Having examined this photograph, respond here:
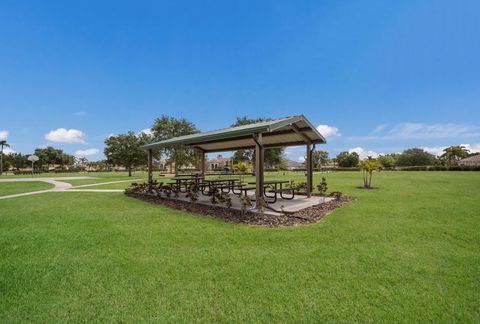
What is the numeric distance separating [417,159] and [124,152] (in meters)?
78.2

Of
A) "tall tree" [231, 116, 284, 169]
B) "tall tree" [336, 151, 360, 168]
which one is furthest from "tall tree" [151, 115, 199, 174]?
"tall tree" [336, 151, 360, 168]

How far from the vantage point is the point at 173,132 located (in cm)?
3259

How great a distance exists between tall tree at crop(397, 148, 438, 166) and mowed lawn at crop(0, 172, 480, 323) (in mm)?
76796

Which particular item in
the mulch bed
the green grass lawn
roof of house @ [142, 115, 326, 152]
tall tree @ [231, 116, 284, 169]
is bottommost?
the mulch bed

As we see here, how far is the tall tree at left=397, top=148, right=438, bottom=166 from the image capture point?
65625 mm

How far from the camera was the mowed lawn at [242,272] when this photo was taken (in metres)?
2.32

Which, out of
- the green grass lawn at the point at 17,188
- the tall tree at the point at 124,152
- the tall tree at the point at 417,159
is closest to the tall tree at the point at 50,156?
the tall tree at the point at 124,152

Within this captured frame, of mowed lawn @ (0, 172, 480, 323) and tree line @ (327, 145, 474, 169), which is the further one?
tree line @ (327, 145, 474, 169)

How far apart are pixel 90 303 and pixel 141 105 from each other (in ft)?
88.8

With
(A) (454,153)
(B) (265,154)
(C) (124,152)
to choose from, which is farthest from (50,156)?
(A) (454,153)

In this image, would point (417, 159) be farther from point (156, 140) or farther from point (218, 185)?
point (218, 185)

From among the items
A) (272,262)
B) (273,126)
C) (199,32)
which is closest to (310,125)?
(273,126)

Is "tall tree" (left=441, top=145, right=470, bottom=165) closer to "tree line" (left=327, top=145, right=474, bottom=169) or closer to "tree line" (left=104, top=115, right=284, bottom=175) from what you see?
"tree line" (left=327, top=145, right=474, bottom=169)

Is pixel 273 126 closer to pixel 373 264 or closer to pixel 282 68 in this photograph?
pixel 373 264
